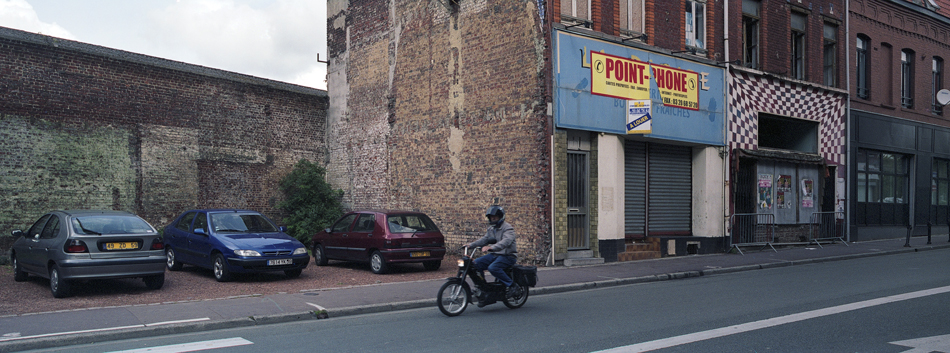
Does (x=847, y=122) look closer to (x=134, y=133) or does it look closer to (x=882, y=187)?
(x=882, y=187)

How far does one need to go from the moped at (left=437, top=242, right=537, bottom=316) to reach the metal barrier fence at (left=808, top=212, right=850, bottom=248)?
15.2m

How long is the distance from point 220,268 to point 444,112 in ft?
24.9

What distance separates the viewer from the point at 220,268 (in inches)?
493

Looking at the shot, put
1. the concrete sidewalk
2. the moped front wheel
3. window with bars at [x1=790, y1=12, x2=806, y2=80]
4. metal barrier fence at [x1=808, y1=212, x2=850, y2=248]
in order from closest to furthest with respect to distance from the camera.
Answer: the concrete sidewalk, the moped front wheel, metal barrier fence at [x1=808, y1=212, x2=850, y2=248], window with bars at [x1=790, y1=12, x2=806, y2=80]

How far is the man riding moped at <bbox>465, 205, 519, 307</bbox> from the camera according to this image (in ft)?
29.7

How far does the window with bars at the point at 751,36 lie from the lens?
20.0 metres

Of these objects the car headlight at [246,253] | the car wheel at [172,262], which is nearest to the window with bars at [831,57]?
the car headlight at [246,253]

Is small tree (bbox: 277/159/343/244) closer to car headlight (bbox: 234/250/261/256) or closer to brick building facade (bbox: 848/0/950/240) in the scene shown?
car headlight (bbox: 234/250/261/256)

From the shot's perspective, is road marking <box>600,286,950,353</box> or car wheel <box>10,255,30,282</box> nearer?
road marking <box>600,286,950,353</box>

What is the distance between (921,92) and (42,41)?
96.8ft

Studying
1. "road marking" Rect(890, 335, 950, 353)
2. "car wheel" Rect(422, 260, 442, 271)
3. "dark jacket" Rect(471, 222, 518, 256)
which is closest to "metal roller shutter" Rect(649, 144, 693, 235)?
"car wheel" Rect(422, 260, 442, 271)

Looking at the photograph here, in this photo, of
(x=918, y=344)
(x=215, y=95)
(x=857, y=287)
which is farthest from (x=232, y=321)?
(x=215, y=95)

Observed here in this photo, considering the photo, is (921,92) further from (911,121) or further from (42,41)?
(42,41)

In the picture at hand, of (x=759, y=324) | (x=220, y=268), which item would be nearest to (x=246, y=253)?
(x=220, y=268)
